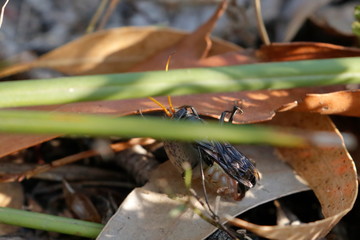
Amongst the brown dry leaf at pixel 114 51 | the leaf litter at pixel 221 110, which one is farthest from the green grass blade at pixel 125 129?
the brown dry leaf at pixel 114 51

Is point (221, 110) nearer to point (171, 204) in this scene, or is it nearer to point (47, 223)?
point (171, 204)

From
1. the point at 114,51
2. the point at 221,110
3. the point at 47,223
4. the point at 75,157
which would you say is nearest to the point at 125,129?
the point at 47,223

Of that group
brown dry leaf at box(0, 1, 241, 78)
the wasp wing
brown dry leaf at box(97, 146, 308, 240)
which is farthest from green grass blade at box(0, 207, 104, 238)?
brown dry leaf at box(0, 1, 241, 78)

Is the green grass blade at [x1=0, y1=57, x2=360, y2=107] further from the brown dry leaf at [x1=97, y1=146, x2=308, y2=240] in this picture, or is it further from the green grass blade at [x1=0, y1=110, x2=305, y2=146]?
the brown dry leaf at [x1=97, y1=146, x2=308, y2=240]

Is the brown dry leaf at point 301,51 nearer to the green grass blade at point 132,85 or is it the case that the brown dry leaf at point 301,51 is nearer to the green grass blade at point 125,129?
the green grass blade at point 132,85

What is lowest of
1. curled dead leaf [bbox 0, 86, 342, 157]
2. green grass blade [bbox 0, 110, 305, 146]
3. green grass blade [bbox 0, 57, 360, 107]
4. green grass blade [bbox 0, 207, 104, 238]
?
green grass blade [bbox 0, 207, 104, 238]

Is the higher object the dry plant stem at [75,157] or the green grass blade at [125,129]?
the green grass blade at [125,129]

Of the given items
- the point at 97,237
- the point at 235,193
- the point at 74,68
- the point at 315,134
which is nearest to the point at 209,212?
A: the point at 235,193
